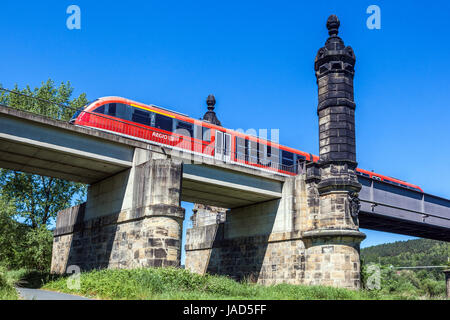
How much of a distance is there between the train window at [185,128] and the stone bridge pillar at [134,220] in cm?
500

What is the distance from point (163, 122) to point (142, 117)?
4.65 ft

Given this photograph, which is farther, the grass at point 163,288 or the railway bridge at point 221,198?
the railway bridge at point 221,198

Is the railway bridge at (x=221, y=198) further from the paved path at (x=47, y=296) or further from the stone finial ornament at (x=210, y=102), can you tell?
the stone finial ornament at (x=210, y=102)

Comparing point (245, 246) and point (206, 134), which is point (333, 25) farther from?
point (245, 246)

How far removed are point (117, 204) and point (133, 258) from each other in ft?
13.0

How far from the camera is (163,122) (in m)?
25.9

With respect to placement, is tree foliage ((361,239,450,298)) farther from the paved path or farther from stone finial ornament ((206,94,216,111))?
stone finial ornament ((206,94,216,111))

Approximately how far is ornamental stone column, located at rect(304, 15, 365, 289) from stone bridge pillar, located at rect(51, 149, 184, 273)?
8362 mm

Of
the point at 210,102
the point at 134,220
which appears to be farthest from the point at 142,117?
the point at 210,102

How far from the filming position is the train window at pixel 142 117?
24.6 meters

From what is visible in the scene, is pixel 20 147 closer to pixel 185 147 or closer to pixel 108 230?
pixel 108 230

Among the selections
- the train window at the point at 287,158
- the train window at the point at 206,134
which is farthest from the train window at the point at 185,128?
the train window at the point at 287,158

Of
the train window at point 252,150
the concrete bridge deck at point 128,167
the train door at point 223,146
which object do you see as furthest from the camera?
the train window at point 252,150
